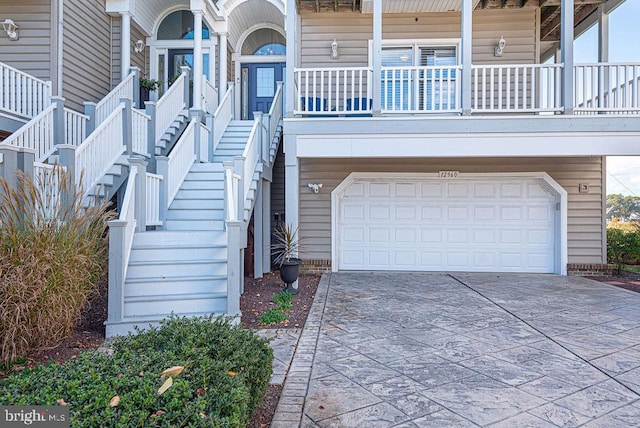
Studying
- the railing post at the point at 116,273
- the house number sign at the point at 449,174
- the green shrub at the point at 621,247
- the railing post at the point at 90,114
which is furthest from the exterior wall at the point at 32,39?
the green shrub at the point at 621,247

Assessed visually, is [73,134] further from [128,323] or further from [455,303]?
[455,303]

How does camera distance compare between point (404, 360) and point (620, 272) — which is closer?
point (404, 360)

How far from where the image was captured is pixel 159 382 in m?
2.00

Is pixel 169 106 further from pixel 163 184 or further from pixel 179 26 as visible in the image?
pixel 179 26

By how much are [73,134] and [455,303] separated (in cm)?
673

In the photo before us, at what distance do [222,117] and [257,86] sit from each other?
2862 millimetres

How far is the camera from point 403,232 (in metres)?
8.84

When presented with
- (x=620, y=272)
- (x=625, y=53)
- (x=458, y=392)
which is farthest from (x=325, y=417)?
(x=625, y=53)

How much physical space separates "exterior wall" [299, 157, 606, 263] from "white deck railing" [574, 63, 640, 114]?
178 cm

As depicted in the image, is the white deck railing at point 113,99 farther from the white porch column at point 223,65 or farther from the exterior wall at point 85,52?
the white porch column at point 223,65

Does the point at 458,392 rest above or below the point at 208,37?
below

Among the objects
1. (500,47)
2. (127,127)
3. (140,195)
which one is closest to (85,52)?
(127,127)

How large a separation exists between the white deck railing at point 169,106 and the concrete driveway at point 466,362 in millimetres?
4530

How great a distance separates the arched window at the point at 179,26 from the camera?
407 inches
